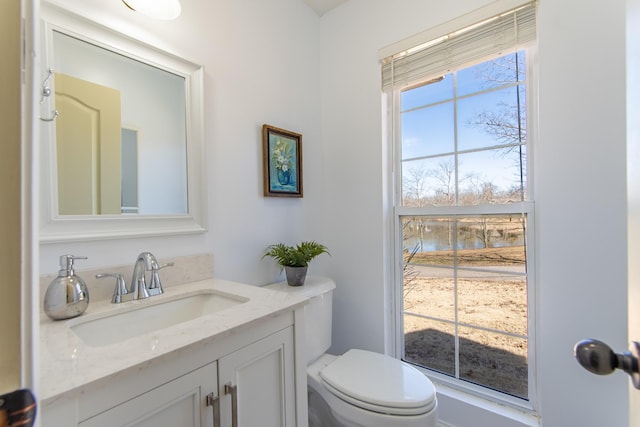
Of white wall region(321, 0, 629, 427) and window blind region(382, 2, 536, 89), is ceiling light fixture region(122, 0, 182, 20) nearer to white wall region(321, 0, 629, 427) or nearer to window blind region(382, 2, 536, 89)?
window blind region(382, 2, 536, 89)

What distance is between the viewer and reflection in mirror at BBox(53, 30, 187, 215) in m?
0.90

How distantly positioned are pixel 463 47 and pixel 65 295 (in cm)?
179

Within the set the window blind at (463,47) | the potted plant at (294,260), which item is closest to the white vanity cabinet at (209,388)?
the potted plant at (294,260)

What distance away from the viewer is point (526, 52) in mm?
1243

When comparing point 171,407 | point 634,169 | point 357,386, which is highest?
point 634,169

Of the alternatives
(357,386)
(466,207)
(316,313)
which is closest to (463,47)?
(466,207)

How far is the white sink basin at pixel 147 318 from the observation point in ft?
2.61

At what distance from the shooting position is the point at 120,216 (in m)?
0.99

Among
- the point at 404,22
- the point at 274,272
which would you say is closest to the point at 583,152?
the point at 404,22

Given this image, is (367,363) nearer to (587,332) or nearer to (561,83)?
(587,332)

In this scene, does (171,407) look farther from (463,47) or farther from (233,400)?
(463,47)

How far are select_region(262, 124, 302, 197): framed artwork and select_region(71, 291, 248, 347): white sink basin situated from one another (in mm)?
626

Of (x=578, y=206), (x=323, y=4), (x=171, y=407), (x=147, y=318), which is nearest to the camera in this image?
(x=171, y=407)

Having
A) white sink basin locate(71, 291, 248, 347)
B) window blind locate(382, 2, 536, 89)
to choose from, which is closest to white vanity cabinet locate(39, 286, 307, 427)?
white sink basin locate(71, 291, 248, 347)
